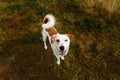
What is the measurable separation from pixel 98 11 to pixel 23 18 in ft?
7.81

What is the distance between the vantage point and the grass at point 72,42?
595cm

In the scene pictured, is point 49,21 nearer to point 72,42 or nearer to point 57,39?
point 57,39

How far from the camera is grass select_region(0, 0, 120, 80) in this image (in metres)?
5.95

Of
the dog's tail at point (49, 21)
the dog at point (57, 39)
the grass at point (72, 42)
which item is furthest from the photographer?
the grass at point (72, 42)

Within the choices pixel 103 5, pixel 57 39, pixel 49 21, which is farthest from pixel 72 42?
pixel 103 5

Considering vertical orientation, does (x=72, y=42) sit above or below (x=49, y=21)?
below

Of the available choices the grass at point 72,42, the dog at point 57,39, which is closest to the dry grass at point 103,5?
the grass at point 72,42

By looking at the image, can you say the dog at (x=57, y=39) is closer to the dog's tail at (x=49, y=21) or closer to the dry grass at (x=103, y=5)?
the dog's tail at (x=49, y=21)

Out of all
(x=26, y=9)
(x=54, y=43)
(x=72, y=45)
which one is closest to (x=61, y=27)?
(x=72, y=45)

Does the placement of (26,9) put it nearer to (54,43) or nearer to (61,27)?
(61,27)

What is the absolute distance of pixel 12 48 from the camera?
642 cm

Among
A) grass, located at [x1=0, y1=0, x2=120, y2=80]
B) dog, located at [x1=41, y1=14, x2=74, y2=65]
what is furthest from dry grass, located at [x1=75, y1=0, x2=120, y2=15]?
dog, located at [x1=41, y1=14, x2=74, y2=65]

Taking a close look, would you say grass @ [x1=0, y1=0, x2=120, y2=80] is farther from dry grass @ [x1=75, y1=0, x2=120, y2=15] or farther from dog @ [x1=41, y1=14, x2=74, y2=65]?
dog @ [x1=41, y1=14, x2=74, y2=65]

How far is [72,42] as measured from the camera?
668 cm
